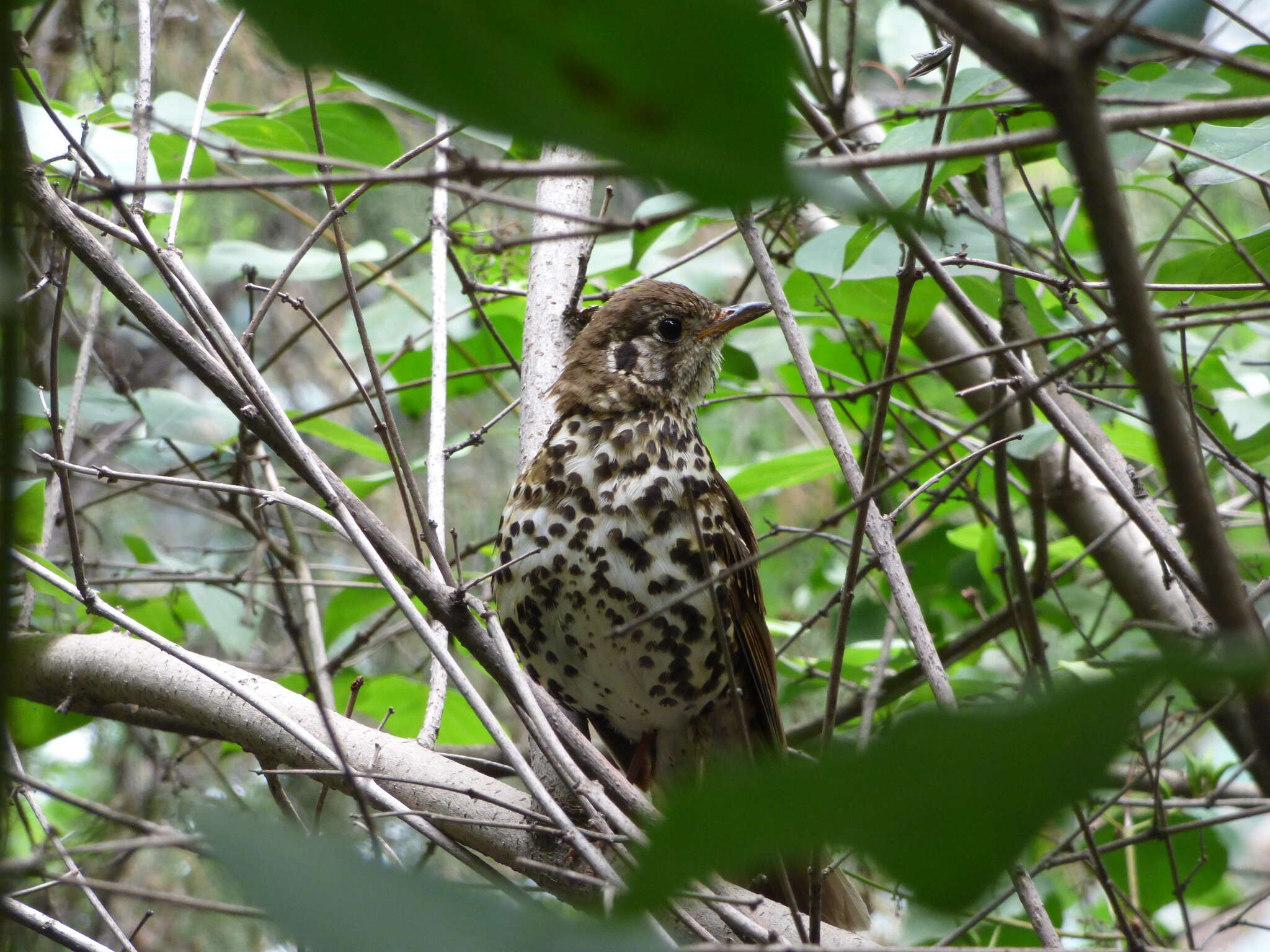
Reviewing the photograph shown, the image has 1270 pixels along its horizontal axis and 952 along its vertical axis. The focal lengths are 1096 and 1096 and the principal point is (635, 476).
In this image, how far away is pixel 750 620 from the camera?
2973 mm

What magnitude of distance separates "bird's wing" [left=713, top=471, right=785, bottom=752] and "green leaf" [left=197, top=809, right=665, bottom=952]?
232cm

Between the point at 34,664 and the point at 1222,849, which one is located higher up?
the point at 34,664

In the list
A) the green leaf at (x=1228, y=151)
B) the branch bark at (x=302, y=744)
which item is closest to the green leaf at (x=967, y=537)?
the green leaf at (x=1228, y=151)

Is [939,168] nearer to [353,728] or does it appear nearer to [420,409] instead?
[353,728]

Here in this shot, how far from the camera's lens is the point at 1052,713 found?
18.1 inches

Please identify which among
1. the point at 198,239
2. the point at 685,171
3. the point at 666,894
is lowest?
the point at 666,894

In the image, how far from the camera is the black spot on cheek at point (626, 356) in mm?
3115

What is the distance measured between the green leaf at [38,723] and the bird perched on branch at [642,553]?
125 cm

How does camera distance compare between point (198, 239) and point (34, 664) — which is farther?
point (198, 239)

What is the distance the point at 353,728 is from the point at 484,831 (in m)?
0.38

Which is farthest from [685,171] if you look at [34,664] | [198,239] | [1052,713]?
[198,239]

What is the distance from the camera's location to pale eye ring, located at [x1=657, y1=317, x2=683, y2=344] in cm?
321

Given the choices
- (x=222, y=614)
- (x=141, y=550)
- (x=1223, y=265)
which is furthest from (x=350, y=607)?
(x=1223, y=265)

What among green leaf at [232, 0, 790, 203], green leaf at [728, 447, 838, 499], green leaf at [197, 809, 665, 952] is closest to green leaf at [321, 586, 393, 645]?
green leaf at [728, 447, 838, 499]
